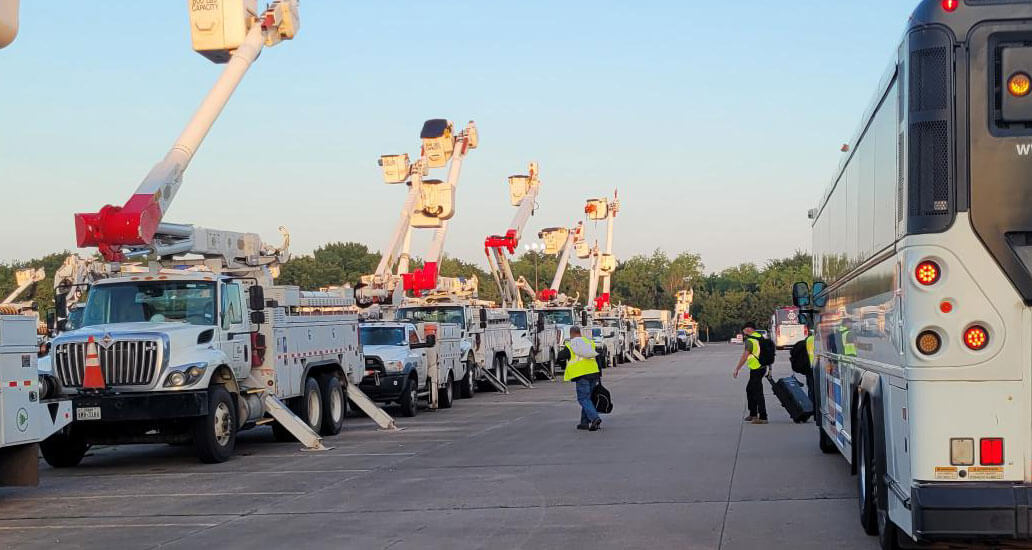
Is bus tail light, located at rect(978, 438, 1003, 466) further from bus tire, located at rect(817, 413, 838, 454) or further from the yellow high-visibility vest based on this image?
the yellow high-visibility vest

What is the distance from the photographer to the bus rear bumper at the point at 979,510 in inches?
283

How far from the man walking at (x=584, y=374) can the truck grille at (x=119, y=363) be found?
6841 mm

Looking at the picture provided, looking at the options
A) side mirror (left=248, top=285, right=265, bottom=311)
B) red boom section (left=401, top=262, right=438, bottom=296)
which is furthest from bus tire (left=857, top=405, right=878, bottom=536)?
red boom section (left=401, top=262, right=438, bottom=296)

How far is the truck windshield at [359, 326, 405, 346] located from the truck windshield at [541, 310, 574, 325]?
21.9 m

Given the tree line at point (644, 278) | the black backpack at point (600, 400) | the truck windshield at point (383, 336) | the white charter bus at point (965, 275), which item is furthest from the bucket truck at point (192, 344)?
the tree line at point (644, 278)

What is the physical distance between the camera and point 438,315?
33.7 metres

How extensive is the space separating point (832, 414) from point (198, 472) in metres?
7.96

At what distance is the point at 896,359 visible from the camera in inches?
309

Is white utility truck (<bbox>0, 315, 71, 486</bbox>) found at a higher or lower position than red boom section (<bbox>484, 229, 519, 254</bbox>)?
lower

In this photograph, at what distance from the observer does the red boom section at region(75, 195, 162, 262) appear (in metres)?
18.8

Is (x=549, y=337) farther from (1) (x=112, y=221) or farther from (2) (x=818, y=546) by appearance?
(2) (x=818, y=546)

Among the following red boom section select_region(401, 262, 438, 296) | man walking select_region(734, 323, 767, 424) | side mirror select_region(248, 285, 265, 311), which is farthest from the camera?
red boom section select_region(401, 262, 438, 296)

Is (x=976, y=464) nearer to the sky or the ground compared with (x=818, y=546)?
nearer to the sky

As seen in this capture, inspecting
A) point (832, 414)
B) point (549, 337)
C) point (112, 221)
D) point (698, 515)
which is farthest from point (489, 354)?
point (698, 515)
